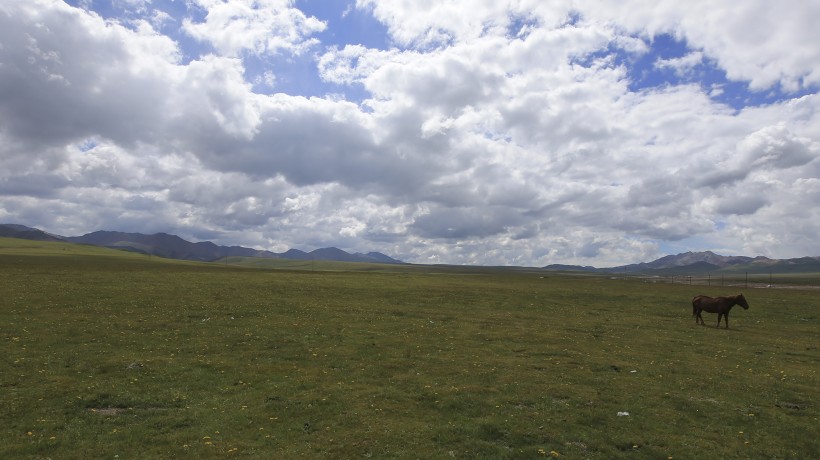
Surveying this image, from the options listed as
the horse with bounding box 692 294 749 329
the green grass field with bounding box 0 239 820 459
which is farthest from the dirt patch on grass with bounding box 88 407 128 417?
the horse with bounding box 692 294 749 329

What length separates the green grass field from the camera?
1585 centimetres

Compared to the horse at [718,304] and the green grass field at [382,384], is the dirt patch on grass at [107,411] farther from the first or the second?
the horse at [718,304]

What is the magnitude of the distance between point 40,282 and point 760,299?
325ft

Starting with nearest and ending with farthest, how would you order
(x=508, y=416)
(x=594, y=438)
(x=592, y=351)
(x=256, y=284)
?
(x=594, y=438) < (x=508, y=416) < (x=592, y=351) < (x=256, y=284)

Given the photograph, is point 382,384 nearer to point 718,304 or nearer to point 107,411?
point 107,411

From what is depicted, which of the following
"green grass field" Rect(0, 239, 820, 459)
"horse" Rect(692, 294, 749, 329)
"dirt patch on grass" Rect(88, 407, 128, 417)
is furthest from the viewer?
"horse" Rect(692, 294, 749, 329)

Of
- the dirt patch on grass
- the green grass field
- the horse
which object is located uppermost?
the horse

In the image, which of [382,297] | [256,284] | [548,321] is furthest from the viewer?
[256,284]

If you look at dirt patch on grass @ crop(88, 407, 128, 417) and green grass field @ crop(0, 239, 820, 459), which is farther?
dirt patch on grass @ crop(88, 407, 128, 417)

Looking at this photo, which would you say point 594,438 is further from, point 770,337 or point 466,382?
point 770,337

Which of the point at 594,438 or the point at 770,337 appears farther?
the point at 770,337

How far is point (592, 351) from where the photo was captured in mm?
31484

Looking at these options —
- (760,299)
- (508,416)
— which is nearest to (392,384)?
(508,416)

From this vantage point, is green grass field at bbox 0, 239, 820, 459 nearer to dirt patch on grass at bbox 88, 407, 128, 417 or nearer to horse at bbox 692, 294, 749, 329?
dirt patch on grass at bbox 88, 407, 128, 417
